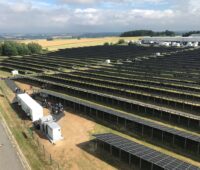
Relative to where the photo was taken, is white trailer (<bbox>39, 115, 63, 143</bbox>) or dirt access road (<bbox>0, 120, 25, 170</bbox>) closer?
dirt access road (<bbox>0, 120, 25, 170</bbox>)

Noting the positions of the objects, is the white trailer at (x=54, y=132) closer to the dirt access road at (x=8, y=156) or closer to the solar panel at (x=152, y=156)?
the dirt access road at (x=8, y=156)

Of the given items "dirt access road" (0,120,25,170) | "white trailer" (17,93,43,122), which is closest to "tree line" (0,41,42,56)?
"white trailer" (17,93,43,122)

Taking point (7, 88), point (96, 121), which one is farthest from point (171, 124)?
point (7, 88)

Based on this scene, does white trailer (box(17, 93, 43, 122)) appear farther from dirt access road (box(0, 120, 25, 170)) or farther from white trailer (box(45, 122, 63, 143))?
white trailer (box(45, 122, 63, 143))

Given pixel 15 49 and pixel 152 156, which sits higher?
pixel 15 49

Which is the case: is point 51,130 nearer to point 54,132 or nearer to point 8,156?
point 54,132

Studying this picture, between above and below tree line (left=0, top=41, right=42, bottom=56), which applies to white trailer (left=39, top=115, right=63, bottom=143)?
below

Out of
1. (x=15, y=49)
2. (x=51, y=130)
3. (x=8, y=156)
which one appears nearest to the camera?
(x=8, y=156)

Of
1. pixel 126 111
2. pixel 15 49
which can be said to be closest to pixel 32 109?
pixel 126 111

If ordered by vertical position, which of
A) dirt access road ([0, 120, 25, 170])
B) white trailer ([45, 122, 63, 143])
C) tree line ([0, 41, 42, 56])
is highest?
tree line ([0, 41, 42, 56])
